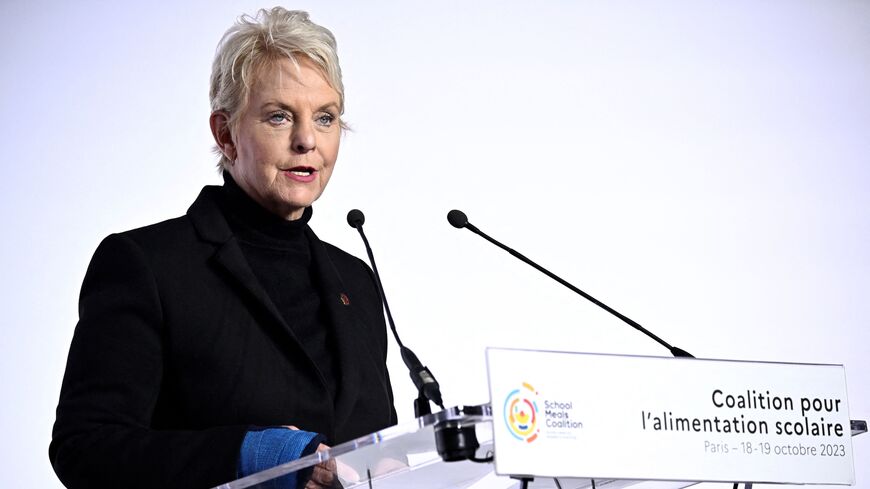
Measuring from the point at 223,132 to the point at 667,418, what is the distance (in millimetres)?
1113

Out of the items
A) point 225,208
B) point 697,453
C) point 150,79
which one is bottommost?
point 697,453

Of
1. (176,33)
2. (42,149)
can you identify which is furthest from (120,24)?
(42,149)

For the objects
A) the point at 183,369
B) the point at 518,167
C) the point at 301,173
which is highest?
the point at 518,167

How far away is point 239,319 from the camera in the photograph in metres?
1.85

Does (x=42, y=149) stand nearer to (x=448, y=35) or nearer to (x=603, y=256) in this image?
(x=448, y=35)

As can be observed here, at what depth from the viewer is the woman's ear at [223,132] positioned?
2.09m

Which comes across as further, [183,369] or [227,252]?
[227,252]

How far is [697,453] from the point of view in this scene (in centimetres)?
130

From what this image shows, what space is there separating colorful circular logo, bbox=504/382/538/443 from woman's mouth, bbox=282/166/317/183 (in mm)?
929

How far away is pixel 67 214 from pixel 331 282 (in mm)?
1224

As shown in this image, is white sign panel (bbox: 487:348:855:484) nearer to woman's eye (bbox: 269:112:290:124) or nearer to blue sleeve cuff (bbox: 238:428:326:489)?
blue sleeve cuff (bbox: 238:428:326:489)

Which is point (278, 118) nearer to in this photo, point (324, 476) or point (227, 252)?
point (227, 252)

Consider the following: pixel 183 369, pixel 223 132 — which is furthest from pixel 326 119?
pixel 183 369

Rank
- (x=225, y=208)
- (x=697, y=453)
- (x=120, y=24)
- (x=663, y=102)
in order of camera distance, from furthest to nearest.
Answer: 1. (x=663, y=102)
2. (x=120, y=24)
3. (x=225, y=208)
4. (x=697, y=453)
